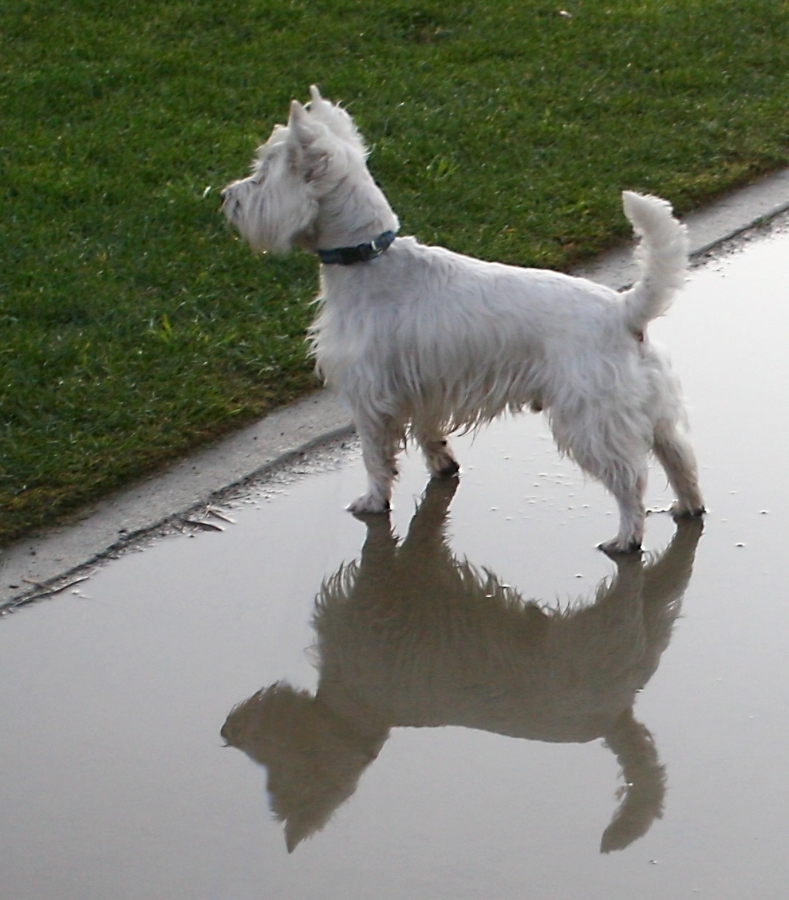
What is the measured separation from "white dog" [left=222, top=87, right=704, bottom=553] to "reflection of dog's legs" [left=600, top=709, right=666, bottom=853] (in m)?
0.99

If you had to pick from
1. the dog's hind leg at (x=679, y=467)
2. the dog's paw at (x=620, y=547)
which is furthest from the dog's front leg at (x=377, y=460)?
the dog's hind leg at (x=679, y=467)

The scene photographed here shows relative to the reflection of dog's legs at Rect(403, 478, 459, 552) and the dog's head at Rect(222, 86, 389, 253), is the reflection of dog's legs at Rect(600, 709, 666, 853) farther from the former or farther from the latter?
the dog's head at Rect(222, 86, 389, 253)

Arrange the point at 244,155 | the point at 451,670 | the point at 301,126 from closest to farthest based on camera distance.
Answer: the point at 451,670 < the point at 301,126 < the point at 244,155

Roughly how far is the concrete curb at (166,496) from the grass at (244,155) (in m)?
0.09

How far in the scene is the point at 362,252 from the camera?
15.3 ft

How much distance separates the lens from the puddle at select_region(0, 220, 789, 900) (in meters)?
3.30

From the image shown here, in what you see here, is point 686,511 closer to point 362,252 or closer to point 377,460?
point 377,460

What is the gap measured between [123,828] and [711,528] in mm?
2335

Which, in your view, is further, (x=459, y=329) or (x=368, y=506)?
(x=368, y=506)

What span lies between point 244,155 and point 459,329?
3458mm

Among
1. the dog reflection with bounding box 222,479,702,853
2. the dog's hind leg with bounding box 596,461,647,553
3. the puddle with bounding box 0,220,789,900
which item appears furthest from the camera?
the dog's hind leg with bounding box 596,461,647,553

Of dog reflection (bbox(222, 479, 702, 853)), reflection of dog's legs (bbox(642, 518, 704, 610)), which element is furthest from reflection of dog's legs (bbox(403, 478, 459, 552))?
reflection of dog's legs (bbox(642, 518, 704, 610))

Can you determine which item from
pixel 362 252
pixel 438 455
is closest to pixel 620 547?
pixel 438 455

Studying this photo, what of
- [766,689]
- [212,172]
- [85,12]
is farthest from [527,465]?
[85,12]
